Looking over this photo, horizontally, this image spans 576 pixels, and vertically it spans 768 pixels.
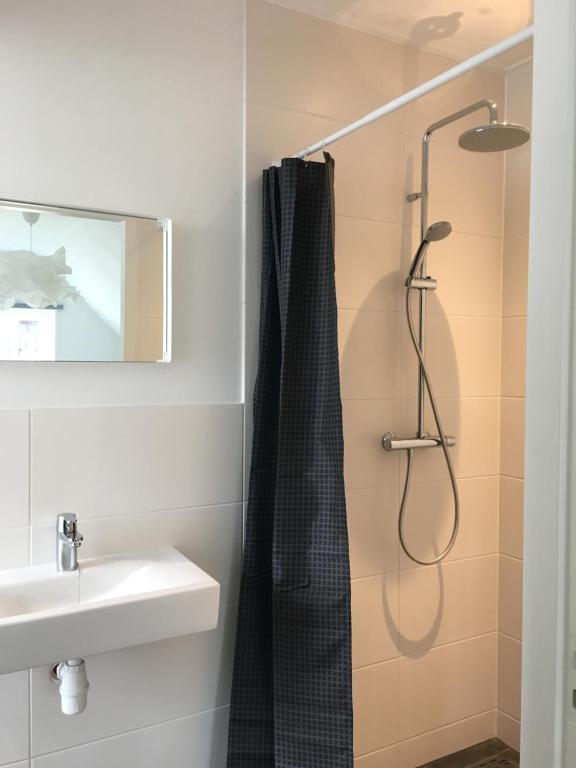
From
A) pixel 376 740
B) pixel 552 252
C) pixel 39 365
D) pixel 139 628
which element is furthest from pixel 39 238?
pixel 376 740

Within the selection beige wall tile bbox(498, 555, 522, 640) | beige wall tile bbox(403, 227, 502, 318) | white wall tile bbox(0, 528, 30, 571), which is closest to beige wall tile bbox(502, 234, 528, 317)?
beige wall tile bbox(403, 227, 502, 318)

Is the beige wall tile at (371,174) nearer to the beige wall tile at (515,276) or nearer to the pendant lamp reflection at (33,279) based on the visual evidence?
the beige wall tile at (515,276)

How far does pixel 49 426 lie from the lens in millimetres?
1663

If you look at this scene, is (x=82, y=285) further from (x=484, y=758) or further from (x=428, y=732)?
(x=484, y=758)

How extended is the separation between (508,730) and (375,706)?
2.05 feet

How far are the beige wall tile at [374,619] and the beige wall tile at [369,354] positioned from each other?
2.08 ft

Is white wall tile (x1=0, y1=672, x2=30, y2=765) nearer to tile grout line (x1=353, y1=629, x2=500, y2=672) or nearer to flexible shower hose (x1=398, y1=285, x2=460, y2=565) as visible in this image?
tile grout line (x1=353, y1=629, x2=500, y2=672)

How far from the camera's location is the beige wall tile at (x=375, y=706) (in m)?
2.16

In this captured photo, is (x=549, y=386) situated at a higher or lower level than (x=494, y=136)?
lower

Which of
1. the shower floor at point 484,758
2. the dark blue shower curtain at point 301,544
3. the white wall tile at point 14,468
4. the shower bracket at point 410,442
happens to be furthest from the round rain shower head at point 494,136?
the shower floor at point 484,758

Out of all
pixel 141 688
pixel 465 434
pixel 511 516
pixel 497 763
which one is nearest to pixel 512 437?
pixel 465 434

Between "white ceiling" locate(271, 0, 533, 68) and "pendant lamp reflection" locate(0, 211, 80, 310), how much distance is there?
107 centimetres

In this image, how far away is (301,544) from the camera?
1785 millimetres

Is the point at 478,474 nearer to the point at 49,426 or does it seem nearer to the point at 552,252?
the point at 49,426
